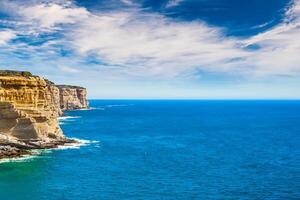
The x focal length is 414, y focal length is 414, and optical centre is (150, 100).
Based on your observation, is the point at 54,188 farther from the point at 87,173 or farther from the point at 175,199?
the point at 175,199

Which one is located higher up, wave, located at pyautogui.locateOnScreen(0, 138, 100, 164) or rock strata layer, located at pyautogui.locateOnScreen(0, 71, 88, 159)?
rock strata layer, located at pyautogui.locateOnScreen(0, 71, 88, 159)

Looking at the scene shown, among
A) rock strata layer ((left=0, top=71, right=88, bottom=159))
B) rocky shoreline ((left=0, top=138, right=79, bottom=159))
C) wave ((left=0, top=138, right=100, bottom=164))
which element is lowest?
wave ((left=0, top=138, right=100, bottom=164))

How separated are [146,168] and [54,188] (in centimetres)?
1935

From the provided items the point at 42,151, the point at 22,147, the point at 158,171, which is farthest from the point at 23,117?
the point at 158,171

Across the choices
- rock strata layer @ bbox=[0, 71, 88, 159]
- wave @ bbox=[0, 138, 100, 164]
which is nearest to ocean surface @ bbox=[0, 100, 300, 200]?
wave @ bbox=[0, 138, 100, 164]

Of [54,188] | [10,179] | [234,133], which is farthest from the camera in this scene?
[234,133]

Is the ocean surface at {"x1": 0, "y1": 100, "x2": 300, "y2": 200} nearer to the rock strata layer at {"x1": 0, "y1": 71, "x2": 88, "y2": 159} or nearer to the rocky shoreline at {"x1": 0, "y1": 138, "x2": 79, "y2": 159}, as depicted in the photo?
the rocky shoreline at {"x1": 0, "y1": 138, "x2": 79, "y2": 159}

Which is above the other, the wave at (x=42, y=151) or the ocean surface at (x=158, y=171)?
the wave at (x=42, y=151)

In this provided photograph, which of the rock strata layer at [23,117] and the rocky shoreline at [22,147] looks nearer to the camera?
the rocky shoreline at [22,147]

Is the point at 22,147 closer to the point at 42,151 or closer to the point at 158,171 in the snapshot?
the point at 42,151

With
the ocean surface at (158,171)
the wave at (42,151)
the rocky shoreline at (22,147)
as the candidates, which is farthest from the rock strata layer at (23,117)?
the ocean surface at (158,171)

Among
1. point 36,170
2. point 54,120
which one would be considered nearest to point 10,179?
point 36,170

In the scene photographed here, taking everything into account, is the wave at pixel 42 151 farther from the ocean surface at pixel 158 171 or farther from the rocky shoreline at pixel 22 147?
the rocky shoreline at pixel 22 147

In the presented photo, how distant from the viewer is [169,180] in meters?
63.4
